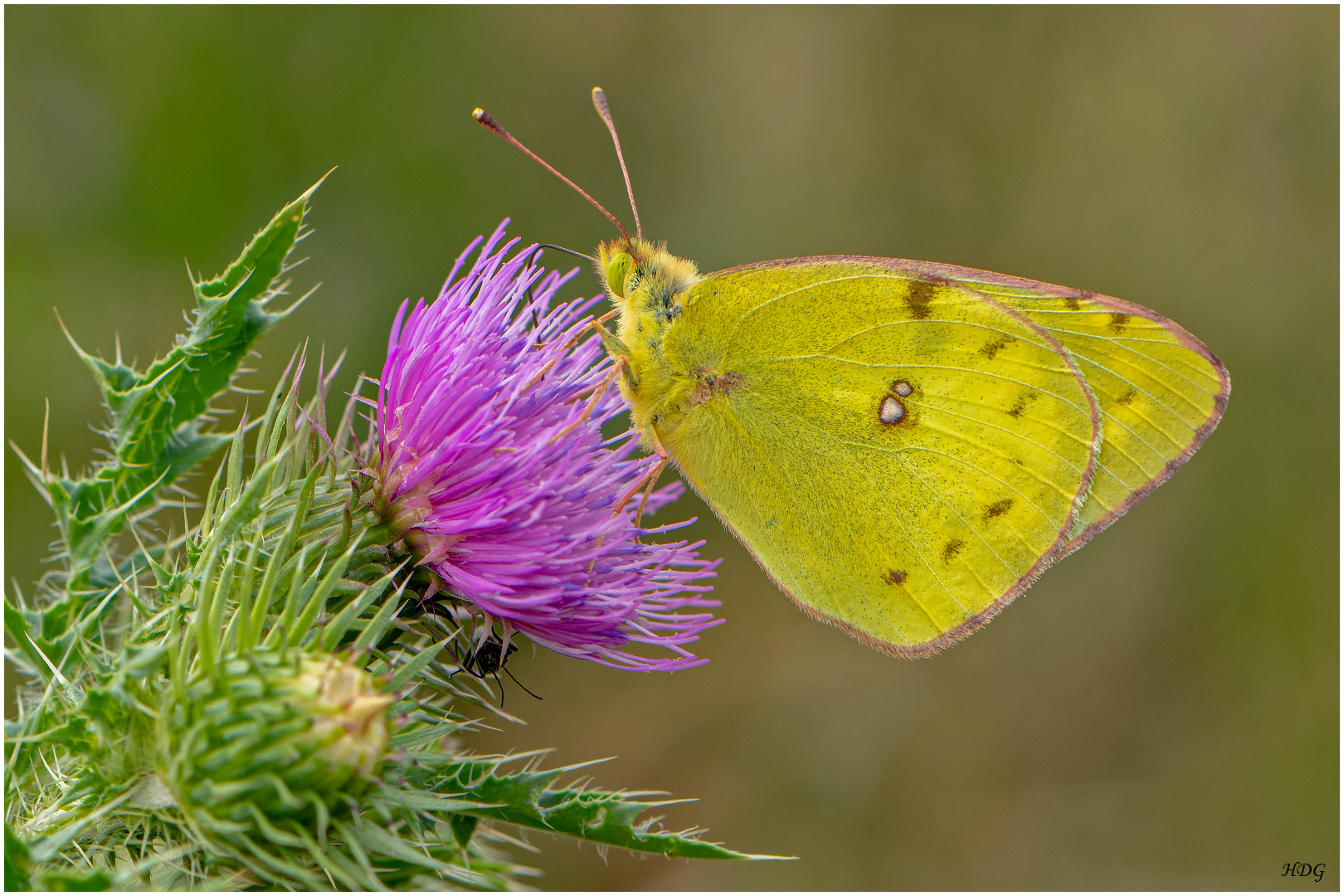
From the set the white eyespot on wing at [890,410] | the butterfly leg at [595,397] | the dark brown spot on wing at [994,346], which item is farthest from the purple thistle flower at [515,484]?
the dark brown spot on wing at [994,346]

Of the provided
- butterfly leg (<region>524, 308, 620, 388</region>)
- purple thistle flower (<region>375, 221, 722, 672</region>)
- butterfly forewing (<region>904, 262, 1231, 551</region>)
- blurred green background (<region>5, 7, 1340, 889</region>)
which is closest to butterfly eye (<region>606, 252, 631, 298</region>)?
butterfly leg (<region>524, 308, 620, 388</region>)

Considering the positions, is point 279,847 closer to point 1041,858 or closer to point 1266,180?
point 1041,858

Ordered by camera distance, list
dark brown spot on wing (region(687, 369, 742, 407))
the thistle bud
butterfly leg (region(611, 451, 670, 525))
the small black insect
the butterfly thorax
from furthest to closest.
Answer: dark brown spot on wing (region(687, 369, 742, 407))
the butterfly thorax
butterfly leg (region(611, 451, 670, 525))
the small black insect
the thistle bud

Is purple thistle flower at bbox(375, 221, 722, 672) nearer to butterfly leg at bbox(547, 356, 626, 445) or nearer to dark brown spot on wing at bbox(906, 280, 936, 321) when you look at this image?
butterfly leg at bbox(547, 356, 626, 445)

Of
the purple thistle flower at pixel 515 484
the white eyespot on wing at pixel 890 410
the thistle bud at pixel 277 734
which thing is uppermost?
the white eyespot on wing at pixel 890 410

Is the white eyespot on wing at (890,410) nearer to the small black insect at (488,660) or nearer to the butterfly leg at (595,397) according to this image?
the butterfly leg at (595,397)

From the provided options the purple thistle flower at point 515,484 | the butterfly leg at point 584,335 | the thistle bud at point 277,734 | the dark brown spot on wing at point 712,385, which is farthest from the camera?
the dark brown spot on wing at point 712,385

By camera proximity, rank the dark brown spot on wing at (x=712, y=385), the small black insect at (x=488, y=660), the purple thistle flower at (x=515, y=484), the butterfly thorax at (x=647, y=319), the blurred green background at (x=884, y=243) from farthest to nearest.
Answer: the blurred green background at (x=884, y=243), the dark brown spot on wing at (x=712, y=385), the butterfly thorax at (x=647, y=319), the small black insect at (x=488, y=660), the purple thistle flower at (x=515, y=484)
